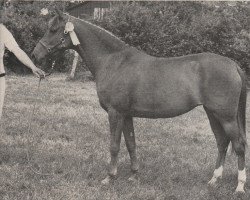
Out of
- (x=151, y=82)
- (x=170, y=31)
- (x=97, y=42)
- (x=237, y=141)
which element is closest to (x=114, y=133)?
(x=151, y=82)

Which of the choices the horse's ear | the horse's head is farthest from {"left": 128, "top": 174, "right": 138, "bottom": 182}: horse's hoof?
the horse's ear

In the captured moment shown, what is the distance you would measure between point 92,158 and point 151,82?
2.03 metres

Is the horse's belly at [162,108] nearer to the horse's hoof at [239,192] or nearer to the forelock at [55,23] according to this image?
the horse's hoof at [239,192]

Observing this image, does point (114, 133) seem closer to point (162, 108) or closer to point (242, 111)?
point (162, 108)

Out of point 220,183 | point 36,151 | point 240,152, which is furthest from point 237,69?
point 36,151

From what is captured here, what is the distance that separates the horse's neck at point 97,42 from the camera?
6363mm

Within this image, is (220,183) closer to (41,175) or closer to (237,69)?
(237,69)

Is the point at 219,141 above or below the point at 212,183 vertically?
above

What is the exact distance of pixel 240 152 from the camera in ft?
20.2

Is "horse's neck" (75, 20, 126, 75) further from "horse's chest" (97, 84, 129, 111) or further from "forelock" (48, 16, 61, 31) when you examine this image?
"horse's chest" (97, 84, 129, 111)

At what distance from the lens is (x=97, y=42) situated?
638 centimetres

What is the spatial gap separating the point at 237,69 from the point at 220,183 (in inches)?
71.1

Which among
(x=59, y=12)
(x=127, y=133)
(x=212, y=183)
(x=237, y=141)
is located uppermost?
(x=59, y=12)

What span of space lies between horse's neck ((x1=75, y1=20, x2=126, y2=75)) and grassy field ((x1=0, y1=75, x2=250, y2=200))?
1.77 meters
